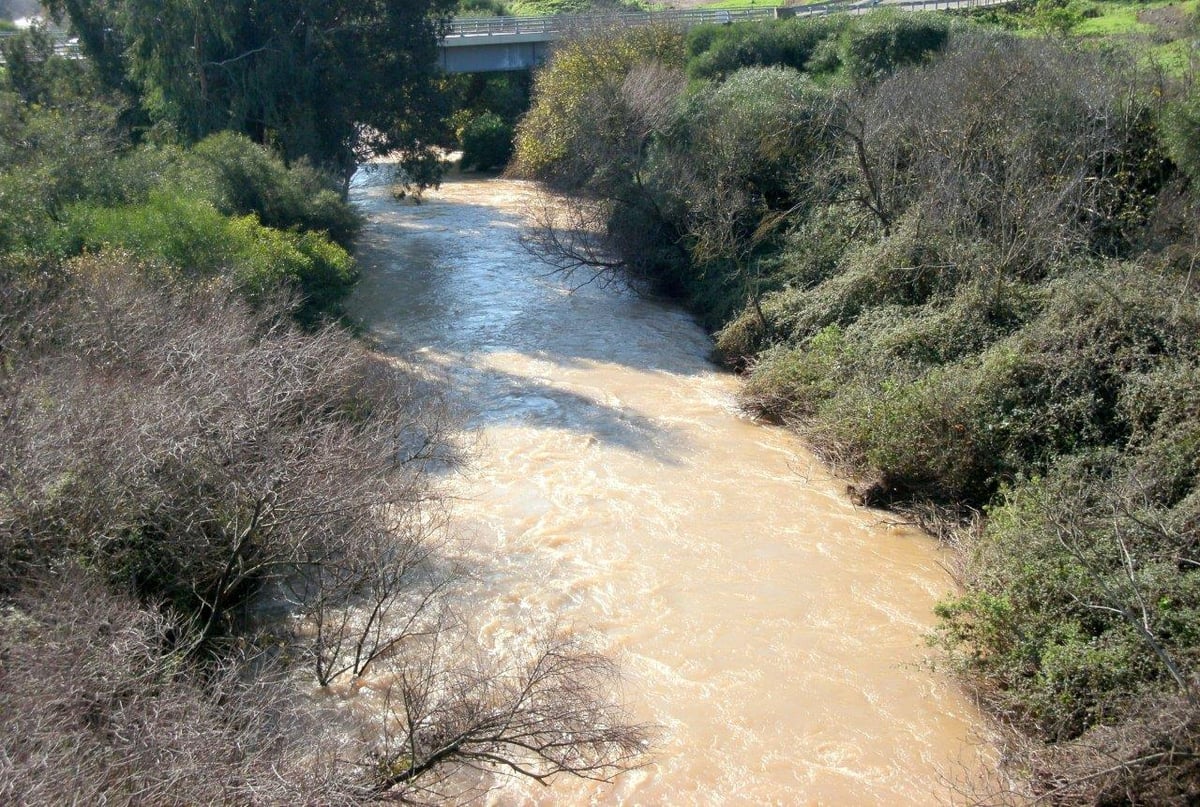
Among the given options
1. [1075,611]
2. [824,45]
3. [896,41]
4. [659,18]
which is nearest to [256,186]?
[896,41]

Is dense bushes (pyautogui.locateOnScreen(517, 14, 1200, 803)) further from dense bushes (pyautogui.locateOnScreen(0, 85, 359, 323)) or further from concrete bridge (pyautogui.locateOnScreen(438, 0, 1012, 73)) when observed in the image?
concrete bridge (pyautogui.locateOnScreen(438, 0, 1012, 73))

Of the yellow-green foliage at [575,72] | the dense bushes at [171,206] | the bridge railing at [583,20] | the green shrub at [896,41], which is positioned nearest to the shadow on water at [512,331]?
the dense bushes at [171,206]

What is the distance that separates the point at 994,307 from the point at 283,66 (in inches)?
781

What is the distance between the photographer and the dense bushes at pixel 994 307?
9.06 m

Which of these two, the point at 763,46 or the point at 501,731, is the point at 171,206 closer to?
the point at 501,731

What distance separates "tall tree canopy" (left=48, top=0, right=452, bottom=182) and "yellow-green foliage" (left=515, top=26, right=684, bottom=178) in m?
3.36

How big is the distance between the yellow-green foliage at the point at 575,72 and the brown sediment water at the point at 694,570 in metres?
9.95

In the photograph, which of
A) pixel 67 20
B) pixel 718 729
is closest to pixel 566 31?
pixel 67 20

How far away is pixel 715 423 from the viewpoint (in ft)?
55.9

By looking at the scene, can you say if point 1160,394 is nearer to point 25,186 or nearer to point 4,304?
point 4,304

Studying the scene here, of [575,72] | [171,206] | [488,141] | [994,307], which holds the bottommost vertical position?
[488,141]

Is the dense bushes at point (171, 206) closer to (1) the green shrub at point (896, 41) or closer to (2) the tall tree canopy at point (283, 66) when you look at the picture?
(2) the tall tree canopy at point (283, 66)

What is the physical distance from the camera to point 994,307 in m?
15.3

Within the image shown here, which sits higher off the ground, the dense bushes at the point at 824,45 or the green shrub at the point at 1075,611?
the dense bushes at the point at 824,45
